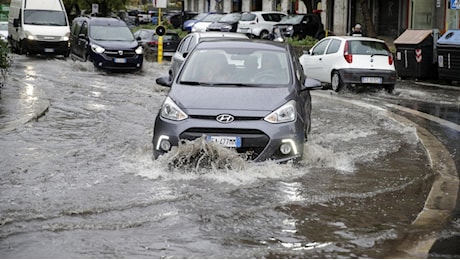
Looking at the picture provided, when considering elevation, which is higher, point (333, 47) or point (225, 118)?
point (333, 47)

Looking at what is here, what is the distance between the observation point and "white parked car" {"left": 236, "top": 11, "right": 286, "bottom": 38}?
41875 mm

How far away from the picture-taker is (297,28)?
39125 millimetres

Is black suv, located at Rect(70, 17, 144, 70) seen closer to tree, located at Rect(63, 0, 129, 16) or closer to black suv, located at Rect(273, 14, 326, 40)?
black suv, located at Rect(273, 14, 326, 40)

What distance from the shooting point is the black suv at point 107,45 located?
25594mm

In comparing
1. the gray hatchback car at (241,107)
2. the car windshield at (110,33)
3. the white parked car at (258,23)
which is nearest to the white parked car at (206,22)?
the white parked car at (258,23)

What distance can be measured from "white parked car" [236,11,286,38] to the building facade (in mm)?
2118

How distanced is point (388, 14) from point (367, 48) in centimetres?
2239

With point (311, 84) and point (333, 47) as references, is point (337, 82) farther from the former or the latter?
point (311, 84)

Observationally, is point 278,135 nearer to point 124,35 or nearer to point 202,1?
point 124,35

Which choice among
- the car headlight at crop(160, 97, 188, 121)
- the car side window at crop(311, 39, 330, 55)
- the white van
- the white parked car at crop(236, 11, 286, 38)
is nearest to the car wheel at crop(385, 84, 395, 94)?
the car side window at crop(311, 39, 330, 55)

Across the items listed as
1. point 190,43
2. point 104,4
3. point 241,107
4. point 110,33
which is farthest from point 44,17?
point 241,107

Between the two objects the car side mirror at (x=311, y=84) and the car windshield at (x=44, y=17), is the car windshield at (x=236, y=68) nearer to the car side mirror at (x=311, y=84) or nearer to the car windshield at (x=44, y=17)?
the car side mirror at (x=311, y=84)

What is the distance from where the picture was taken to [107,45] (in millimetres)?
25828

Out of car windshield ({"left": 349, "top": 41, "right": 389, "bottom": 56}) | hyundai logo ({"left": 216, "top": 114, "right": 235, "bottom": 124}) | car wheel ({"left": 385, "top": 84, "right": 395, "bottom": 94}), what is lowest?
car wheel ({"left": 385, "top": 84, "right": 395, "bottom": 94})
